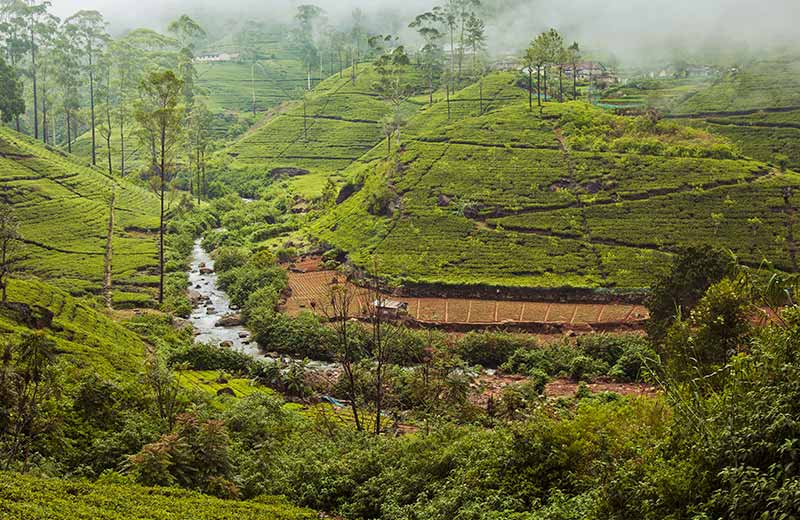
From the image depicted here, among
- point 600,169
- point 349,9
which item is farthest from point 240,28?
point 600,169

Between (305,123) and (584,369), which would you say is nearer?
(584,369)

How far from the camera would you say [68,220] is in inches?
1869

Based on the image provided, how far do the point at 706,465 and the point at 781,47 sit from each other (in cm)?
8491

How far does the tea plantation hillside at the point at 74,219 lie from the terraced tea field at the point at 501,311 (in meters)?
11.4

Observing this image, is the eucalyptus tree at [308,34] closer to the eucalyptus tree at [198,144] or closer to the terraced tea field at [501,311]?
the eucalyptus tree at [198,144]

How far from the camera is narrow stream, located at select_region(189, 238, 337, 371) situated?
33125mm

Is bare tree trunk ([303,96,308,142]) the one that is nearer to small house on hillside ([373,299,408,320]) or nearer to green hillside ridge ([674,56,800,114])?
green hillside ridge ([674,56,800,114])

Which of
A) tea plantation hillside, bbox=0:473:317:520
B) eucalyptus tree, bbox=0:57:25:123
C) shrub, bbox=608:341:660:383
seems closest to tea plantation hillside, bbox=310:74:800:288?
shrub, bbox=608:341:660:383

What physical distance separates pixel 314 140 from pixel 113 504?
71.0 meters

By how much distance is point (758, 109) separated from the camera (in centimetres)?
6266

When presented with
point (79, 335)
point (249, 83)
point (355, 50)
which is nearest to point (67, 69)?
point (249, 83)

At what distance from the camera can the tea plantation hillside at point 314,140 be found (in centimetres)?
7258

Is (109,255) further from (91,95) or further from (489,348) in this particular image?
(91,95)

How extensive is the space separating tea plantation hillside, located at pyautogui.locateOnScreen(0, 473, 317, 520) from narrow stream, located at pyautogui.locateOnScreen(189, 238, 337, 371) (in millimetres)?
18581
